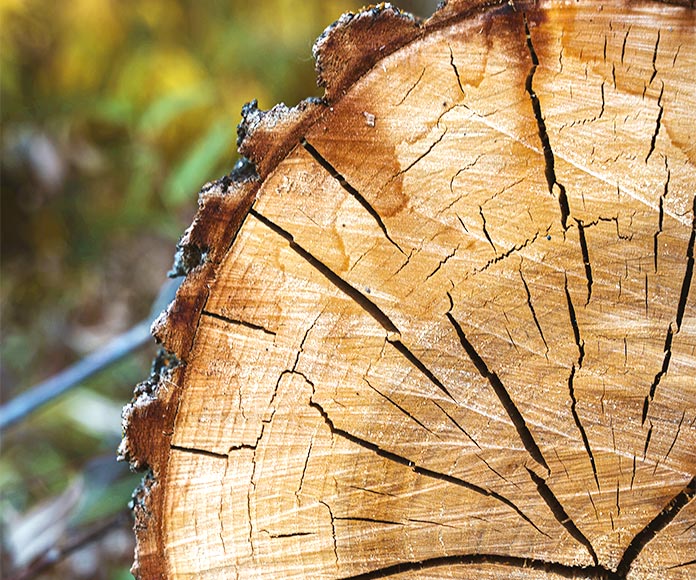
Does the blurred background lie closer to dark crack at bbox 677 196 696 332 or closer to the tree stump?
the tree stump

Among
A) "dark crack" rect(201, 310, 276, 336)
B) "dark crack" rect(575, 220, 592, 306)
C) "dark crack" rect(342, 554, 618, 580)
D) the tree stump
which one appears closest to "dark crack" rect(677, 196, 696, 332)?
the tree stump

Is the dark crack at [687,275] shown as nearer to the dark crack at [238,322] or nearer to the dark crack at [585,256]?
the dark crack at [585,256]

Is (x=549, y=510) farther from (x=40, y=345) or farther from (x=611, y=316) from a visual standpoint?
(x=40, y=345)

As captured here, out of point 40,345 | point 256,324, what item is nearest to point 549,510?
point 256,324

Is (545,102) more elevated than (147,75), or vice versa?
(147,75)

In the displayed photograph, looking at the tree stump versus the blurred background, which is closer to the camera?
the tree stump

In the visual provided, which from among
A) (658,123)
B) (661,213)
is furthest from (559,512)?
(658,123)

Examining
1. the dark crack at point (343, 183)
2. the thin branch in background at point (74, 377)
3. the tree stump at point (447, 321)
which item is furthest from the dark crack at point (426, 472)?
the thin branch in background at point (74, 377)
